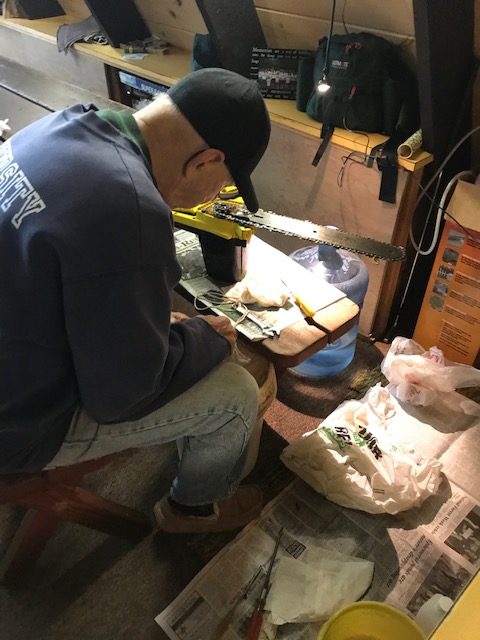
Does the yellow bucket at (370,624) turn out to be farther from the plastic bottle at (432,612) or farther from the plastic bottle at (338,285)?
the plastic bottle at (338,285)

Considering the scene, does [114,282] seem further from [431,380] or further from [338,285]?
[431,380]

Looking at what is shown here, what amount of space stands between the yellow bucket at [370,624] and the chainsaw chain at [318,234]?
2.52ft

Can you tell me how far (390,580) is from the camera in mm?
1223

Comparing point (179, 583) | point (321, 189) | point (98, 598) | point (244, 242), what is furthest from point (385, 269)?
point (98, 598)

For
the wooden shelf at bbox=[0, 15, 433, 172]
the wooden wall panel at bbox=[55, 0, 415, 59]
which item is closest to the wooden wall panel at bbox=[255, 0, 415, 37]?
the wooden wall panel at bbox=[55, 0, 415, 59]

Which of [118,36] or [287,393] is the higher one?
[118,36]

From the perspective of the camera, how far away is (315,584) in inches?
47.0

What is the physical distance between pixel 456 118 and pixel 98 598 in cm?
154

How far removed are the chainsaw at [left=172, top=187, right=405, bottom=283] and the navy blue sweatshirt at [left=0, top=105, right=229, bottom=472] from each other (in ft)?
1.15

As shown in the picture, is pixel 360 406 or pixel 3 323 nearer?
pixel 3 323

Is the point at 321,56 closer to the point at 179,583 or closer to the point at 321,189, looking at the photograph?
the point at 321,189

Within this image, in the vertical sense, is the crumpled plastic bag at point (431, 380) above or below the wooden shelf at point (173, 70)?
below

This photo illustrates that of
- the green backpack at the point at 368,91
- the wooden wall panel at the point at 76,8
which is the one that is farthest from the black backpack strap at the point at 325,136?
the wooden wall panel at the point at 76,8

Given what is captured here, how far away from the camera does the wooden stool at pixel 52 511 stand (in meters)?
1.00
